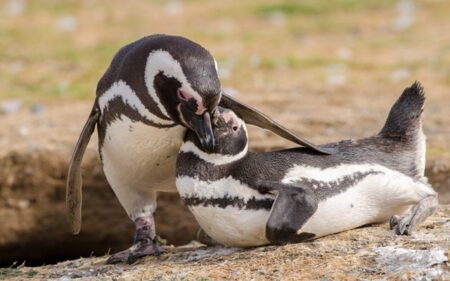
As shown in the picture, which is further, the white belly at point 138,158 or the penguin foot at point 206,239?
the penguin foot at point 206,239

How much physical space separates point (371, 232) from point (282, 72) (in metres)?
5.45

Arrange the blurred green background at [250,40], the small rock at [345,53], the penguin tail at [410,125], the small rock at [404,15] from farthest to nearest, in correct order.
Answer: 1. the small rock at [404,15]
2. the small rock at [345,53]
3. the blurred green background at [250,40]
4. the penguin tail at [410,125]

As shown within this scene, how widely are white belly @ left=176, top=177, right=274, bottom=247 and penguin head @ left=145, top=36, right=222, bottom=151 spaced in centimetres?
21

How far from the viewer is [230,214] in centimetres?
475

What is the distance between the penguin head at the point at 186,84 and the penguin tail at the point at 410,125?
1.18m

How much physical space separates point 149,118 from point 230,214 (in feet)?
1.90

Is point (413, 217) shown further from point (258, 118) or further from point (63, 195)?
point (63, 195)

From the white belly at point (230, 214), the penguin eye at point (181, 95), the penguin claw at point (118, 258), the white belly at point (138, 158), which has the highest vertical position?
the penguin eye at point (181, 95)

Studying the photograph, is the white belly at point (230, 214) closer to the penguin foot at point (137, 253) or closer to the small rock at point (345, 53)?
the penguin foot at point (137, 253)

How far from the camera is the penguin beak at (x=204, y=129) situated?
180 inches

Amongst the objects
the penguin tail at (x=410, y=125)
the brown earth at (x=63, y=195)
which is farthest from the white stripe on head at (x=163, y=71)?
the brown earth at (x=63, y=195)

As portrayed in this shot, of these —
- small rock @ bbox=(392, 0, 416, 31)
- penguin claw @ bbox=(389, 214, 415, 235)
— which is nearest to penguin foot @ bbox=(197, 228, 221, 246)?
penguin claw @ bbox=(389, 214, 415, 235)

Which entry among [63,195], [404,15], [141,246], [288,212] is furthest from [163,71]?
[404,15]

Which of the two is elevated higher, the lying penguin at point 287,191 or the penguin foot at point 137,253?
the lying penguin at point 287,191
